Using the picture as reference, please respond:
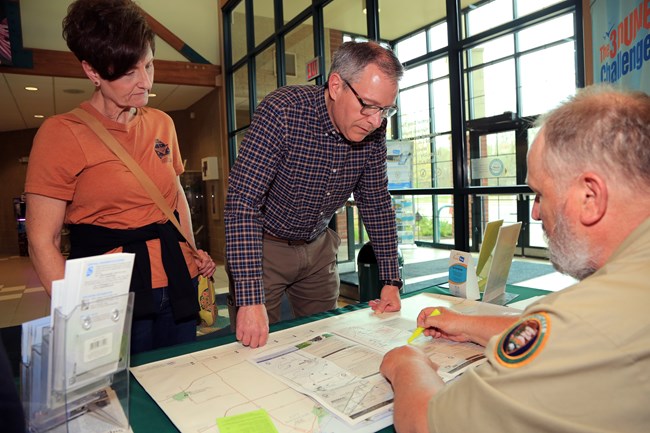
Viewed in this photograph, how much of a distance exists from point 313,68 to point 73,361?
15.6ft

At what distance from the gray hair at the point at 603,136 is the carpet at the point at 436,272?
3.91 m

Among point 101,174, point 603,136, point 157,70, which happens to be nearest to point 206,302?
point 101,174

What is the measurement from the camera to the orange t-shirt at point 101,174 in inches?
46.7

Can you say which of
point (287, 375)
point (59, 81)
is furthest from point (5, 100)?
point (287, 375)

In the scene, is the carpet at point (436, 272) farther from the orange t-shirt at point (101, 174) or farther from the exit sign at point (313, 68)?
the orange t-shirt at point (101, 174)

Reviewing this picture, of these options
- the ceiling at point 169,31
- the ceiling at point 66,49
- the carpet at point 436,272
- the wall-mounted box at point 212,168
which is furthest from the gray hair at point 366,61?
the wall-mounted box at point 212,168

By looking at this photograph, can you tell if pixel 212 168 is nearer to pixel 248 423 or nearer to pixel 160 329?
pixel 160 329

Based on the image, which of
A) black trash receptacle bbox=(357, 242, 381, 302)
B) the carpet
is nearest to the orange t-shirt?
black trash receptacle bbox=(357, 242, 381, 302)

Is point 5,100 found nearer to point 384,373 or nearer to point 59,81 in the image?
point 59,81

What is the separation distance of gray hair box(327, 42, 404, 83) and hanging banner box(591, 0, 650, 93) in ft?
2.29

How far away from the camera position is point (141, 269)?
1294 millimetres

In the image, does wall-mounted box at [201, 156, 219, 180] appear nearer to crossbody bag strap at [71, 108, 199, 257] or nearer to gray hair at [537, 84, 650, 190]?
crossbody bag strap at [71, 108, 199, 257]

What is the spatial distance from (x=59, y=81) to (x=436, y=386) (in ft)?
24.6

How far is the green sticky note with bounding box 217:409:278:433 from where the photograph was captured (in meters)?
0.77
